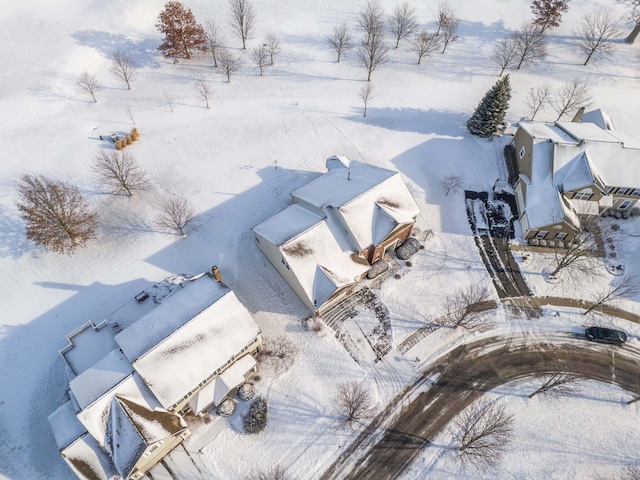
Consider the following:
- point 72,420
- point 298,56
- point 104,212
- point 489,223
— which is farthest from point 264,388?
point 298,56

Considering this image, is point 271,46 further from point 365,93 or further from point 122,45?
point 122,45

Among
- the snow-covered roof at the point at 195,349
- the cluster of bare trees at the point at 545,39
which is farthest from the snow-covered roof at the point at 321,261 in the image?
the cluster of bare trees at the point at 545,39

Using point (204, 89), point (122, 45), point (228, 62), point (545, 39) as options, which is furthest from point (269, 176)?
point (545, 39)

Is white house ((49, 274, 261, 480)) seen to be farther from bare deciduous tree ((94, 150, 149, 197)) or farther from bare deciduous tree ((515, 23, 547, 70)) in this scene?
bare deciduous tree ((515, 23, 547, 70))

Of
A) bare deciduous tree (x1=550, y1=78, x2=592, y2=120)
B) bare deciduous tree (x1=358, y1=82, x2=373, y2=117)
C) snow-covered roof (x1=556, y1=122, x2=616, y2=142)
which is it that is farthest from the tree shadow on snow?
bare deciduous tree (x1=550, y1=78, x2=592, y2=120)

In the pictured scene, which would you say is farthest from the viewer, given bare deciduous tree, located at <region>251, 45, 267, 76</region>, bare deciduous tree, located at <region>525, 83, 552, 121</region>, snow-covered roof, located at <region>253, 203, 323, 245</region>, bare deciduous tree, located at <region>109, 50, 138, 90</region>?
bare deciduous tree, located at <region>251, 45, 267, 76</region>
